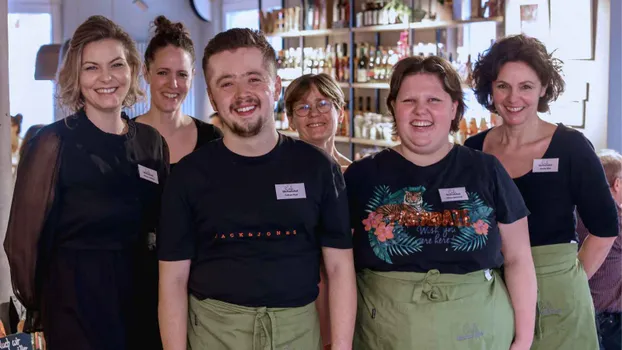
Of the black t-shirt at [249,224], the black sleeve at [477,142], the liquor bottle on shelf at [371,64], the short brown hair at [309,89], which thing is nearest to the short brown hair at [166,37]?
the short brown hair at [309,89]

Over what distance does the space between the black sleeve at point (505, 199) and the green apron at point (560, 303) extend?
353 millimetres

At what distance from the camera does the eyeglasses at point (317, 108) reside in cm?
295

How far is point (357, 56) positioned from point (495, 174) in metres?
5.06

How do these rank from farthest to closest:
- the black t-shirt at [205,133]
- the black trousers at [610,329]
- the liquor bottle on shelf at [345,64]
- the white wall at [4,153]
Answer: the liquor bottle on shelf at [345,64], the black trousers at [610,329], the white wall at [4,153], the black t-shirt at [205,133]

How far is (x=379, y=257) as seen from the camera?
2.12 m

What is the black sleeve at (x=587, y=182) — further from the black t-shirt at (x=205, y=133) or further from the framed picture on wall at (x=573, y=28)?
the framed picture on wall at (x=573, y=28)

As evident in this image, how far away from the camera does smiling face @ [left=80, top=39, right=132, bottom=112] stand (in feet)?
7.55

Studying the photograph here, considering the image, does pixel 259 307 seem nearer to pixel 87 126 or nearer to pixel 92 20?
pixel 87 126

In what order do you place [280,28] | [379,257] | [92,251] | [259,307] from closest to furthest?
1. [259,307]
2. [379,257]
3. [92,251]
4. [280,28]

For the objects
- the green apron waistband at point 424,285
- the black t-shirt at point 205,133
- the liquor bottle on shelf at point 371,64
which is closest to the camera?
the green apron waistband at point 424,285

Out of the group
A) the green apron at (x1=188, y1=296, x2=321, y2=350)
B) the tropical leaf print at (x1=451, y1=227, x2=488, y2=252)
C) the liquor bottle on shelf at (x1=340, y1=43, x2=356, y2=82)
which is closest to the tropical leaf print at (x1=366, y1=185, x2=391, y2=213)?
the tropical leaf print at (x1=451, y1=227, x2=488, y2=252)

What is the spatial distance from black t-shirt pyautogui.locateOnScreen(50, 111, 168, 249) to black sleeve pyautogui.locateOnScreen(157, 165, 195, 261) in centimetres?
35

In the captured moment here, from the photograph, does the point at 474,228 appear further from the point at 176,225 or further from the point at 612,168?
the point at 612,168

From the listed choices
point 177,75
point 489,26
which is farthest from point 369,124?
point 177,75
